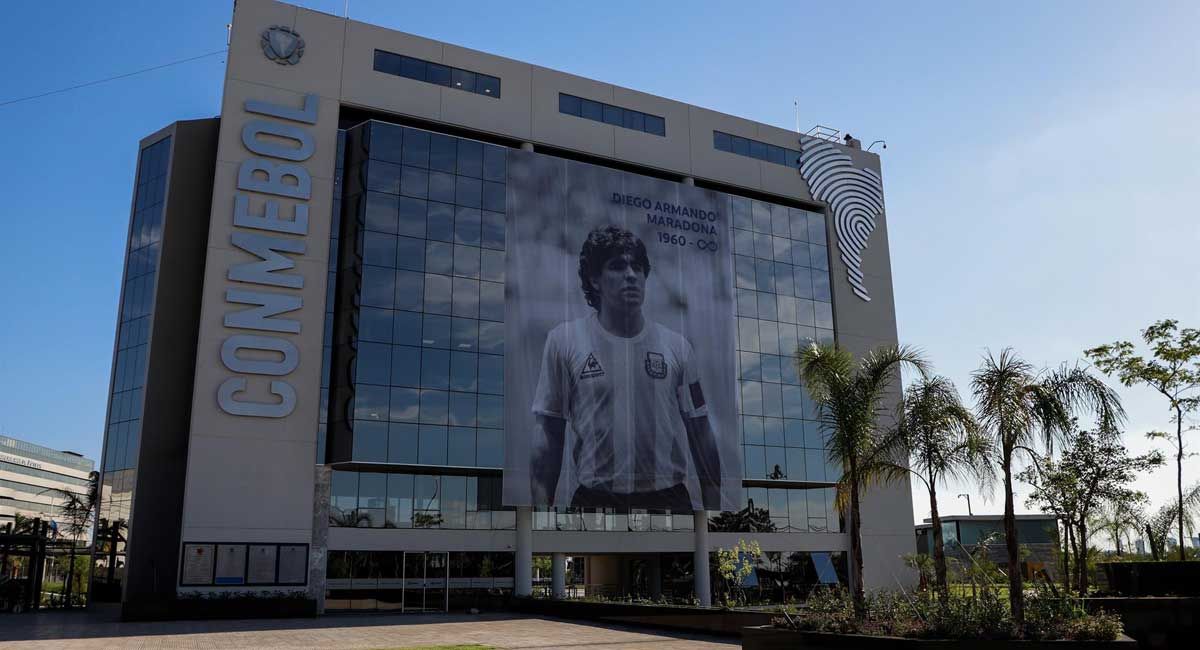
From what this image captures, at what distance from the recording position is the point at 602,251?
41.8m

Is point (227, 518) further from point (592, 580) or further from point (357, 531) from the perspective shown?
point (592, 580)

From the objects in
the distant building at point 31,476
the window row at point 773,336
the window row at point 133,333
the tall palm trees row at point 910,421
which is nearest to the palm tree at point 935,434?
the tall palm trees row at point 910,421

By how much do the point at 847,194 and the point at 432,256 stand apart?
25384mm

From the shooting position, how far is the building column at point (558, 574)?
38719 millimetres

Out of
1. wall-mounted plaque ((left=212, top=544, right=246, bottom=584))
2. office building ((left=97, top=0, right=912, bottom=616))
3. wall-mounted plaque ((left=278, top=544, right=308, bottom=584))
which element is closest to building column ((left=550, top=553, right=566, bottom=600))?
office building ((left=97, top=0, right=912, bottom=616))

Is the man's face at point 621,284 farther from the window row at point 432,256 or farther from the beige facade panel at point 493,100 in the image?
the beige facade panel at point 493,100

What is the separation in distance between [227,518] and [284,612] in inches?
158

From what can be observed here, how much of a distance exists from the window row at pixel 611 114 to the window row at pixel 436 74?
3.66 metres

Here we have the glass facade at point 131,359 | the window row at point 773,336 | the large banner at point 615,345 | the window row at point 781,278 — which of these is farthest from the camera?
the window row at point 781,278

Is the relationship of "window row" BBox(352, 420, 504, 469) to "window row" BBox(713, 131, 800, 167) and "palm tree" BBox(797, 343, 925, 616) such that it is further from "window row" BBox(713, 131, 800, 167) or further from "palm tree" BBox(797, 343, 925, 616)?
"window row" BBox(713, 131, 800, 167)

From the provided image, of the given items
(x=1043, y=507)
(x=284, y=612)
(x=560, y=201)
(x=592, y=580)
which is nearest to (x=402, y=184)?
(x=560, y=201)

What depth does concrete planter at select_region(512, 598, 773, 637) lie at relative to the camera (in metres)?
23.8

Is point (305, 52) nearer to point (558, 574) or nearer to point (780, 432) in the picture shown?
point (558, 574)

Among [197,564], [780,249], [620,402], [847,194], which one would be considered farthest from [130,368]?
[847,194]
